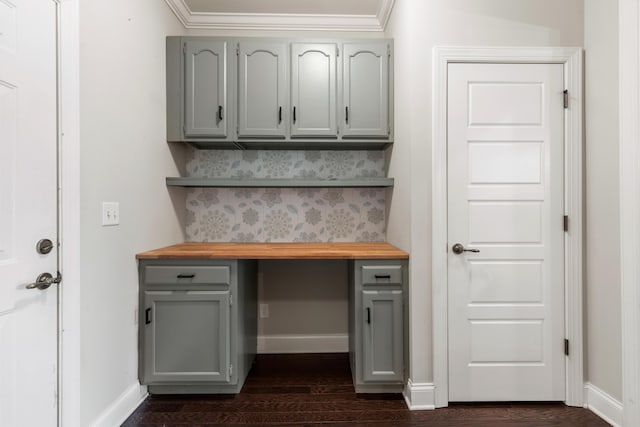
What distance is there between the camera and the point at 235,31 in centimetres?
268

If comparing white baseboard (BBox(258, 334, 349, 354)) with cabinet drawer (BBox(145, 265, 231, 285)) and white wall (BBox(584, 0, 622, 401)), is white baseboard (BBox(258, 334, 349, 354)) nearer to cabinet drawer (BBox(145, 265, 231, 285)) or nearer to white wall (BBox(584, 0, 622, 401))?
cabinet drawer (BBox(145, 265, 231, 285))

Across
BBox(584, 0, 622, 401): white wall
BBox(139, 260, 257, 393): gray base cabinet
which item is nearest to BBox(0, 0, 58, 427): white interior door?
BBox(139, 260, 257, 393): gray base cabinet

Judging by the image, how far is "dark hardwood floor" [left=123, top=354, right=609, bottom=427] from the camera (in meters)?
1.84

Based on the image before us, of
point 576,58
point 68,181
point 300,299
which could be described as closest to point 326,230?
point 300,299

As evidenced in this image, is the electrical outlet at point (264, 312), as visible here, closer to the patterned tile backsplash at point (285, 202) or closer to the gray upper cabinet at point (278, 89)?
the patterned tile backsplash at point (285, 202)

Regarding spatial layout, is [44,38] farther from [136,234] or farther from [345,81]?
[345,81]

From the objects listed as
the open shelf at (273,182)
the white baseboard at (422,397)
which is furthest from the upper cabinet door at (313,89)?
the white baseboard at (422,397)

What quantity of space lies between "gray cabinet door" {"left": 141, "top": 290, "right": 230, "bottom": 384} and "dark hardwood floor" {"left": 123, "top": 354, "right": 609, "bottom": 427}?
0.16m

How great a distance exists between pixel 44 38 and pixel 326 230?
2.08m

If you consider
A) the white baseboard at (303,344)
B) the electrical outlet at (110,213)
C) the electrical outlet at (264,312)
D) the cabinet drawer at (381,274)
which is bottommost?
the white baseboard at (303,344)

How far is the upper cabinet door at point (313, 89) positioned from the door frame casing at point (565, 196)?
2.55 ft

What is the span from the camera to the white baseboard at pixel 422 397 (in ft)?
6.39

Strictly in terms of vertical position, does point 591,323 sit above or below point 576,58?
below

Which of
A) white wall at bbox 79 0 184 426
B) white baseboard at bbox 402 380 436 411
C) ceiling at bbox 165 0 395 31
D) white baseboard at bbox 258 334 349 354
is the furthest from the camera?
white baseboard at bbox 258 334 349 354
